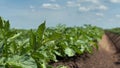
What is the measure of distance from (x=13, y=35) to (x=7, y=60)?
10.0 inches

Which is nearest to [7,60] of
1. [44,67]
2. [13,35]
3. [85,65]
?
[13,35]

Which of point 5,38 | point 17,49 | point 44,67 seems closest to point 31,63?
point 5,38

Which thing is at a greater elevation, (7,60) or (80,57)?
(7,60)

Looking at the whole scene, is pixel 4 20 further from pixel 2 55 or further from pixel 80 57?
pixel 80 57

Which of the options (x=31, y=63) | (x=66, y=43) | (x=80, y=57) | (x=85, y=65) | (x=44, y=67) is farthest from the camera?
(x=80, y=57)

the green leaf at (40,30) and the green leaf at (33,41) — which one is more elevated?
the green leaf at (40,30)

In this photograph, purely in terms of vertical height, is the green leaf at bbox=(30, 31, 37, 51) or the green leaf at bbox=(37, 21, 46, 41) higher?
the green leaf at bbox=(37, 21, 46, 41)

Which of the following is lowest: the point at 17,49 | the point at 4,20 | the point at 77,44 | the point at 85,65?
the point at 85,65

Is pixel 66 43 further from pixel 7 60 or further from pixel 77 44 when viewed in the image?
pixel 7 60

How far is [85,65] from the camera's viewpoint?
9.27 m

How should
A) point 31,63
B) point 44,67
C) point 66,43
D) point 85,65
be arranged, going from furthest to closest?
point 85,65 → point 66,43 → point 44,67 → point 31,63

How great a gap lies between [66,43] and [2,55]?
579cm

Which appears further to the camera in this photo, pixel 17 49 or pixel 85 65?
pixel 85 65

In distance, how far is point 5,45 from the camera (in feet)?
7.88
